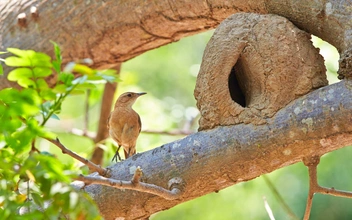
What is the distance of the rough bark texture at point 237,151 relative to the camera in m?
3.26

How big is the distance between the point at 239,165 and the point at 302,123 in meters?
0.40

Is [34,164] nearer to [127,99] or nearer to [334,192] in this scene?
[334,192]

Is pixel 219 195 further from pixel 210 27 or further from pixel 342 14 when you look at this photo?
pixel 342 14

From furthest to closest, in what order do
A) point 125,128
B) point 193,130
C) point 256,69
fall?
point 193,130 < point 125,128 < point 256,69

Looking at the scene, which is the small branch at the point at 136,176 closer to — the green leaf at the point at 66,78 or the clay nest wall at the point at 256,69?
the green leaf at the point at 66,78

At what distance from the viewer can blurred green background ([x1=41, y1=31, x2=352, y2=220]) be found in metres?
7.70

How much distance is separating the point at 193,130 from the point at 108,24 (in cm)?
261

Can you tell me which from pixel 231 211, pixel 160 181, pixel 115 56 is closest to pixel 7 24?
pixel 115 56

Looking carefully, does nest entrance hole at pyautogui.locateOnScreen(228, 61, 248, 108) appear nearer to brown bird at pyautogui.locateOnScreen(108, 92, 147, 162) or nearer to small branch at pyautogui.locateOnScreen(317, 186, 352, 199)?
small branch at pyautogui.locateOnScreen(317, 186, 352, 199)

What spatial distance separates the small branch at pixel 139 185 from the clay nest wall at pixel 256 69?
415 millimetres

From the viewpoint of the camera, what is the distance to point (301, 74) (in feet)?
11.9

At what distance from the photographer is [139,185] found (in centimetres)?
288

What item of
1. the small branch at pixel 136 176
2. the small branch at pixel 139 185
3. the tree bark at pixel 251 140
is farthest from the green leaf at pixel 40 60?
the tree bark at pixel 251 140

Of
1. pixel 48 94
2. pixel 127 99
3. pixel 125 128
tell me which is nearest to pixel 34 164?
pixel 48 94
